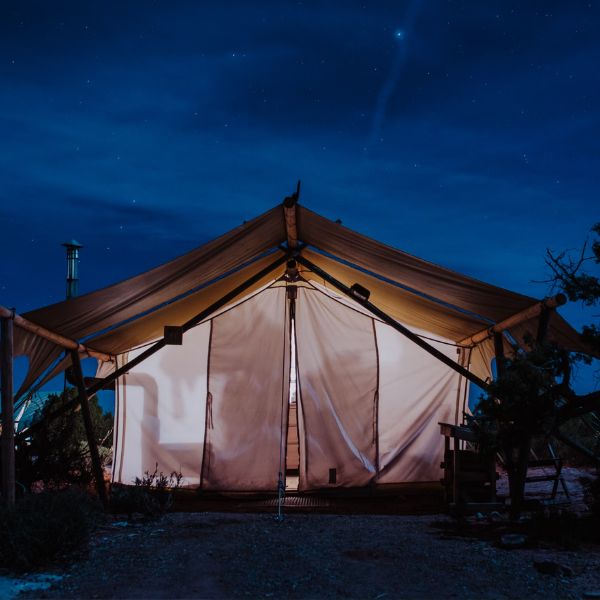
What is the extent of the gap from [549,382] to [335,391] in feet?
13.4

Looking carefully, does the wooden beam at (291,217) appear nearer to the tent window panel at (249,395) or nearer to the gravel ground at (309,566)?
the tent window panel at (249,395)

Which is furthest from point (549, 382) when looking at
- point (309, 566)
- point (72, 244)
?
point (72, 244)

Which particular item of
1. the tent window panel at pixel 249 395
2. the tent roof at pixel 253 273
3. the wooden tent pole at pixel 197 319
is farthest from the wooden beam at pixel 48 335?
the tent window panel at pixel 249 395

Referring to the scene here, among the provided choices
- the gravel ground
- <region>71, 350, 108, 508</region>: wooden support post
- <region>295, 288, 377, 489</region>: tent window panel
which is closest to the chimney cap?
<region>295, 288, 377, 489</region>: tent window panel

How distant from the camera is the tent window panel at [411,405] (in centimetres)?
979

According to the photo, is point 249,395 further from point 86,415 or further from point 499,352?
point 499,352

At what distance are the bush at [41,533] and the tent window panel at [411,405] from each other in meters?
5.53

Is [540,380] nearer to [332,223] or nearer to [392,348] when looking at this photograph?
[332,223]

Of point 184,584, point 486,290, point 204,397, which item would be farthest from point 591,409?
point 204,397

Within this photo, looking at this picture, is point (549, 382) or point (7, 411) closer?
point (7, 411)

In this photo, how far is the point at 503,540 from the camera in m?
5.40

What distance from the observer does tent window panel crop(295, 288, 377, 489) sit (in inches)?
375

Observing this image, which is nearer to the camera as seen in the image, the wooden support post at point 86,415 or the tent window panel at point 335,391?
the wooden support post at point 86,415

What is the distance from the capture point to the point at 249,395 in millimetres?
9625
